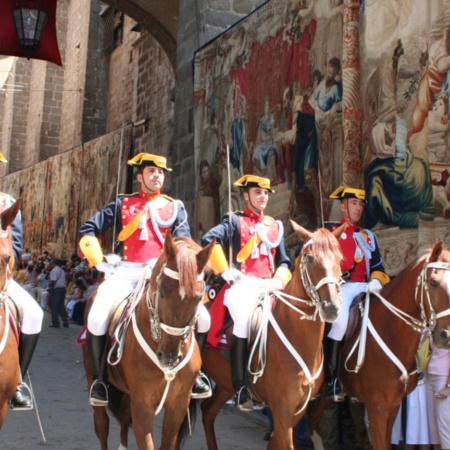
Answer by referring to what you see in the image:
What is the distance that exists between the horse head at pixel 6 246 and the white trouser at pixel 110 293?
1091mm

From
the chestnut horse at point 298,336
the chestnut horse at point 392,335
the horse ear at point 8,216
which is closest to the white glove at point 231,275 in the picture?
the chestnut horse at point 298,336

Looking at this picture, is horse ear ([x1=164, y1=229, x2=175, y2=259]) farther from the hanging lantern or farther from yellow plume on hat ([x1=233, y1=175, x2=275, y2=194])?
the hanging lantern

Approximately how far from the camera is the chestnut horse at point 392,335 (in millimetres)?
5742

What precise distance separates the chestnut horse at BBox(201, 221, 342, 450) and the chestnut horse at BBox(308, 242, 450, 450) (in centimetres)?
46

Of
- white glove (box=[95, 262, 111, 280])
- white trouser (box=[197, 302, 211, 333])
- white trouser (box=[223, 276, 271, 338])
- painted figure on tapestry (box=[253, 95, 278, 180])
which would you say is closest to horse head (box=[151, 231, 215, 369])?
white trouser (box=[197, 302, 211, 333])

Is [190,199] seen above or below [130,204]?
above

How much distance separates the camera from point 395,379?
6156 mm

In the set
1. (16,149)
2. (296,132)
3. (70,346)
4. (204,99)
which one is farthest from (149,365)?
(16,149)

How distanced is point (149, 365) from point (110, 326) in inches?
32.9

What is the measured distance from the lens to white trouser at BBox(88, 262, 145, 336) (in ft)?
20.6

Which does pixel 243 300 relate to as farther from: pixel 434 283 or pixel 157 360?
pixel 434 283

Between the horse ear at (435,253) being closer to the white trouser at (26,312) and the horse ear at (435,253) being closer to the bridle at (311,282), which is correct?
the bridle at (311,282)

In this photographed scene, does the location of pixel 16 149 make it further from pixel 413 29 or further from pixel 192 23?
pixel 413 29

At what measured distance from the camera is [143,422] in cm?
551
